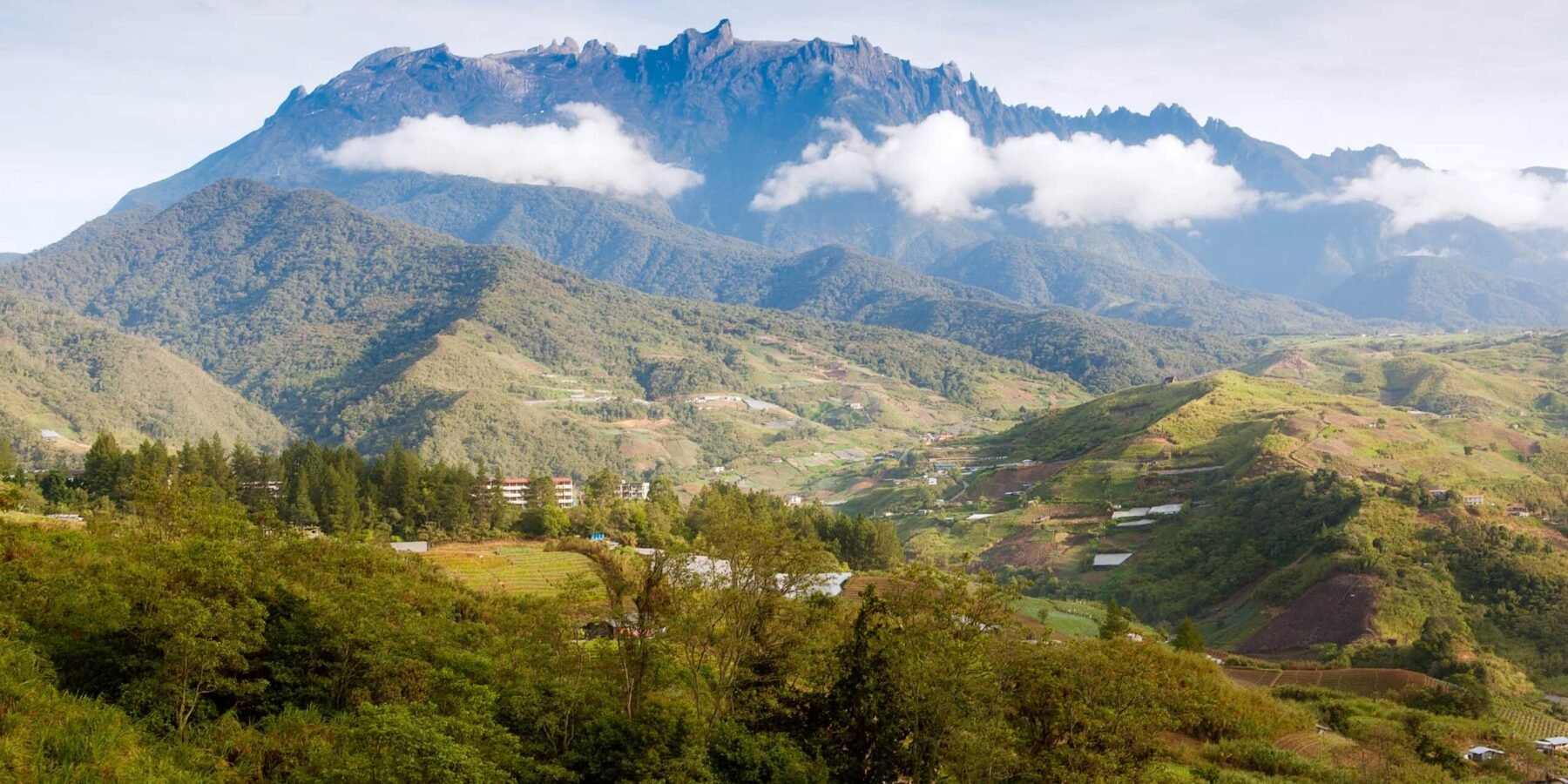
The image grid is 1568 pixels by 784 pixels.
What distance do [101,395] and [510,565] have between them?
152 metres

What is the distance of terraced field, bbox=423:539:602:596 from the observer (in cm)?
5197

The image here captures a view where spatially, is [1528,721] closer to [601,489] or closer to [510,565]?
[510,565]

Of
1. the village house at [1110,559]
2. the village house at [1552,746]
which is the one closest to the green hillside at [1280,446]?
the village house at [1110,559]

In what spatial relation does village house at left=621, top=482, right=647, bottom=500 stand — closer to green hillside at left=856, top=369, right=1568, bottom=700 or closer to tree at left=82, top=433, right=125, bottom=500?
green hillside at left=856, top=369, right=1568, bottom=700

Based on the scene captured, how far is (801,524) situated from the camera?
256ft

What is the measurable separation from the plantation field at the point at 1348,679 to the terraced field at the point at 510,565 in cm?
3469

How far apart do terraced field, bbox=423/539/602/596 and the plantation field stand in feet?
114

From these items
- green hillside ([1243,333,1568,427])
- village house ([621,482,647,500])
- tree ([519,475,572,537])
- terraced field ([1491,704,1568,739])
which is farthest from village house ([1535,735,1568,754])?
green hillside ([1243,333,1568,427])

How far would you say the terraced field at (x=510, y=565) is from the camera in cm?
5197

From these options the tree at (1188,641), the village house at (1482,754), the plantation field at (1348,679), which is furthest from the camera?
the tree at (1188,641)

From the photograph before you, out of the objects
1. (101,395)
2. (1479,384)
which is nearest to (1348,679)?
(1479,384)

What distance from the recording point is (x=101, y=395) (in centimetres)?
17238

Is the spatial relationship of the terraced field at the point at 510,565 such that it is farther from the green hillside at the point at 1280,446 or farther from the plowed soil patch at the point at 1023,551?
the green hillside at the point at 1280,446

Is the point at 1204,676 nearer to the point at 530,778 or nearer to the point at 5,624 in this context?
the point at 530,778
